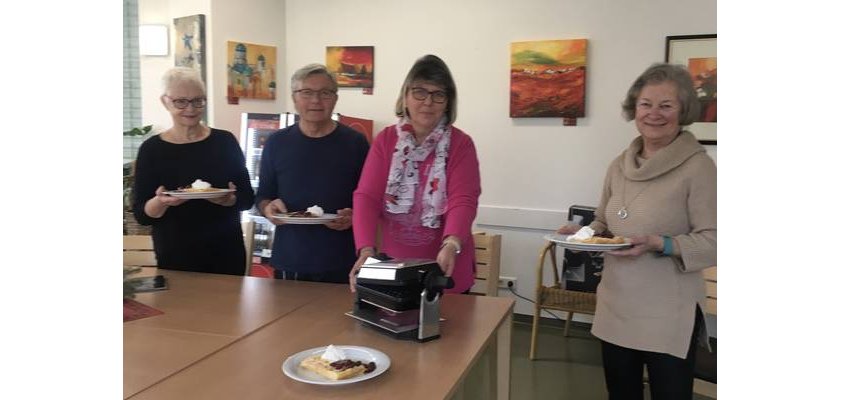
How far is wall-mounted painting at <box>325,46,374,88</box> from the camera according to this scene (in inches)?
186

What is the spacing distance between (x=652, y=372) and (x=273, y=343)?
40.9 inches

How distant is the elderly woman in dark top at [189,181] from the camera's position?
2262 millimetres

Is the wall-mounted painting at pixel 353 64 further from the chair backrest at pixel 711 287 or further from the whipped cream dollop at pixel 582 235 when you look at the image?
the whipped cream dollop at pixel 582 235

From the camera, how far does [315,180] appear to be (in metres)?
2.27

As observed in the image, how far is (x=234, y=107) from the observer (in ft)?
15.3

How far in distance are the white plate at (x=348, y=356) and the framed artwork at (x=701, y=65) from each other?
2.92 m

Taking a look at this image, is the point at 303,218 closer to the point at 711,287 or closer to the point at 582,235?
the point at 582,235

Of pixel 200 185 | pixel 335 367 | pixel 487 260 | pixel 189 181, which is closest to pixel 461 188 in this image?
pixel 335 367

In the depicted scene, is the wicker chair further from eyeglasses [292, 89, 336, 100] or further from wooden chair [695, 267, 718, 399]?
eyeglasses [292, 89, 336, 100]

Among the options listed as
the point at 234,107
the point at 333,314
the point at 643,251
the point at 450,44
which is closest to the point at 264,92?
the point at 234,107

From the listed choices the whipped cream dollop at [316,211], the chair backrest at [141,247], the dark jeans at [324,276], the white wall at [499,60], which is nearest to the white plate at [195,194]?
the whipped cream dollop at [316,211]
